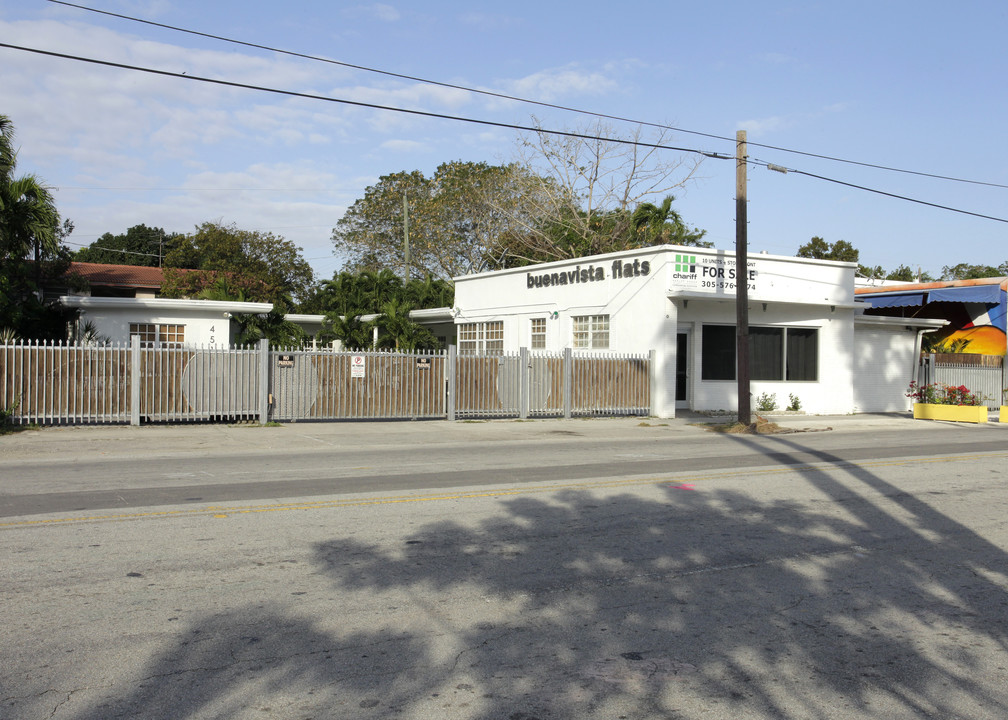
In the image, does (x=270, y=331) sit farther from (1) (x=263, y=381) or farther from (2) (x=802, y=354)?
(2) (x=802, y=354)

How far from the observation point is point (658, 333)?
24672 millimetres

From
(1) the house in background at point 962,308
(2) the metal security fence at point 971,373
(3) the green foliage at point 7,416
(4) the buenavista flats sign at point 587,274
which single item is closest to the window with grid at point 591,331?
(4) the buenavista flats sign at point 587,274

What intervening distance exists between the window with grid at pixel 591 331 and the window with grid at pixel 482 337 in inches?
141

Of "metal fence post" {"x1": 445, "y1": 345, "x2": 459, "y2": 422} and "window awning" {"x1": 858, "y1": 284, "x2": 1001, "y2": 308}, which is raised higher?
"window awning" {"x1": 858, "y1": 284, "x2": 1001, "y2": 308}

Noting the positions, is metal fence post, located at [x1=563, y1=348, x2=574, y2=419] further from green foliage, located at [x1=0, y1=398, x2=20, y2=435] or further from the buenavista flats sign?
green foliage, located at [x1=0, y1=398, x2=20, y2=435]

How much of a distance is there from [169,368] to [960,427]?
66.1 ft

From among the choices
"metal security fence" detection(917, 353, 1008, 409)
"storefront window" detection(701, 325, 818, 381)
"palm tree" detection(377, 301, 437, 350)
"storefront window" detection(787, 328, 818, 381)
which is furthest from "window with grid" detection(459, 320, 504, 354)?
"metal security fence" detection(917, 353, 1008, 409)

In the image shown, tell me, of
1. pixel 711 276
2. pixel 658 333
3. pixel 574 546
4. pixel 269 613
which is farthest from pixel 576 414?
pixel 269 613

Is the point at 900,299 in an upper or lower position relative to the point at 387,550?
upper

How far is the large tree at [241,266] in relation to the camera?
43.4 meters

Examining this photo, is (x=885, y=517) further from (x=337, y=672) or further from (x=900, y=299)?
(x=900, y=299)

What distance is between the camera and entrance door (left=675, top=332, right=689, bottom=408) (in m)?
25.8

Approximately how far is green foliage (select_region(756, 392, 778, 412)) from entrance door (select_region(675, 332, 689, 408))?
7.60ft

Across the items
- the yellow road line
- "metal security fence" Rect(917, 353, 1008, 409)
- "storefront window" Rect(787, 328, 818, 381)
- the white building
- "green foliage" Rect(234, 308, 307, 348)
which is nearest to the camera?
the yellow road line
